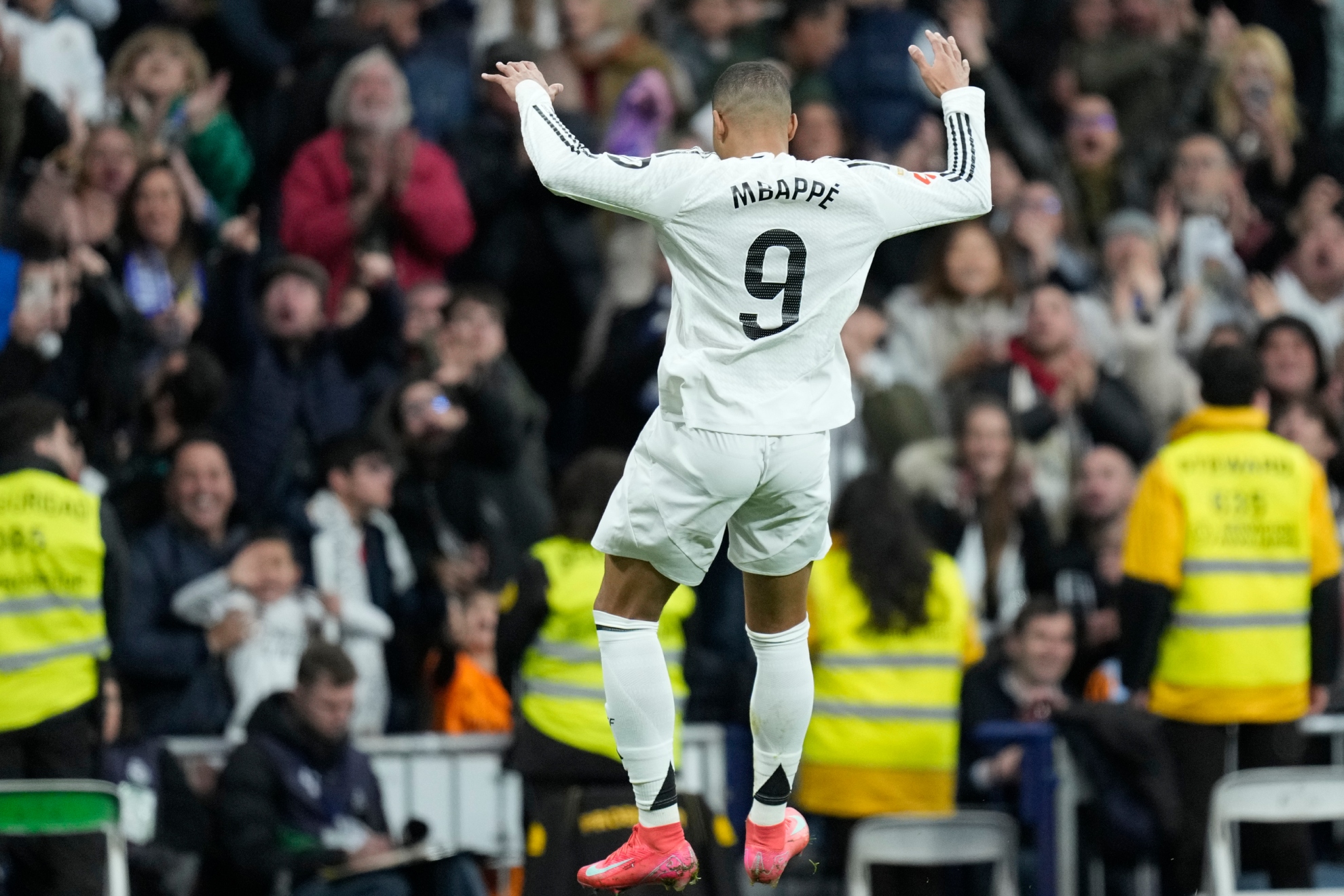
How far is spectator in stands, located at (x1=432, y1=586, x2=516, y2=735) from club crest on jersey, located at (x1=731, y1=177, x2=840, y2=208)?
375 cm

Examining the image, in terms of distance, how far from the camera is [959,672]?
27.6ft

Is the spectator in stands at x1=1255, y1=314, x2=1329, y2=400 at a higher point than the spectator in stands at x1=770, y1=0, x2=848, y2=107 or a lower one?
lower

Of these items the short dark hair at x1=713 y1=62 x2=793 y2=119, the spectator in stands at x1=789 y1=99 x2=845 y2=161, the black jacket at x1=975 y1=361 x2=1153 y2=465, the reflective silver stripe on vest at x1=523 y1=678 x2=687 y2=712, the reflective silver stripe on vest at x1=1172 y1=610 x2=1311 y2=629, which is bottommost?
Result: the reflective silver stripe on vest at x1=523 y1=678 x2=687 y2=712

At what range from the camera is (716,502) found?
5.58 meters

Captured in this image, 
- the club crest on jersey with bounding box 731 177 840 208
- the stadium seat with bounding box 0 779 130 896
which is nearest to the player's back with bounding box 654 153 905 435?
the club crest on jersey with bounding box 731 177 840 208

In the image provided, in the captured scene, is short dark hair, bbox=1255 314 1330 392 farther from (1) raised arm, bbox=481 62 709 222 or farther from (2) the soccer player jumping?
(1) raised arm, bbox=481 62 709 222

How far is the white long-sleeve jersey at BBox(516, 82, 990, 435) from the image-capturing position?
550 centimetres

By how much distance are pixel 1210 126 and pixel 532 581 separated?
667cm

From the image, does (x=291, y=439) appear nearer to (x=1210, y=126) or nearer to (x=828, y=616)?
(x=828, y=616)

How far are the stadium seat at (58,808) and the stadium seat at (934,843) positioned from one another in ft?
8.55

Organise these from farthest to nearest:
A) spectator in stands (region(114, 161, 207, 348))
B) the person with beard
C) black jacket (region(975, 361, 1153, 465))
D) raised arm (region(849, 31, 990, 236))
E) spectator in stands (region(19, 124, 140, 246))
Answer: black jacket (region(975, 361, 1153, 465)) < spectator in stands (region(114, 161, 207, 348)) < spectator in stands (region(19, 124, 140, 246)) < the person with beard < raised arm (region(849, 31, 990, 236))

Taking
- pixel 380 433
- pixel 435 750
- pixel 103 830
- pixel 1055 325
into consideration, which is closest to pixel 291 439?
pixel 380 433

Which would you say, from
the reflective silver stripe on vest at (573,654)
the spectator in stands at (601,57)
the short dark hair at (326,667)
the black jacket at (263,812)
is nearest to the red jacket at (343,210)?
the spectator in stands at (601,57)

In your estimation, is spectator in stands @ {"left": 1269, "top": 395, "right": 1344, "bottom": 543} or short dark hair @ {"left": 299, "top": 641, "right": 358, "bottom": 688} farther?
spectator in stands @ {"left": 1269, "top": 395, "right": 1344, "bottom": 543}
